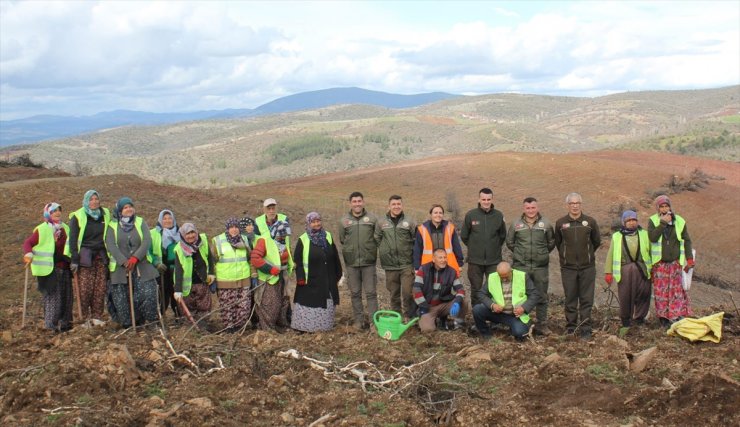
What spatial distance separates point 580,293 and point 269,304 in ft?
12.0

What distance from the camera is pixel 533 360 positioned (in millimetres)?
6188

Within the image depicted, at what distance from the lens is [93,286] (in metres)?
7.75

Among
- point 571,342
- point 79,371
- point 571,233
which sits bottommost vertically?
point 571,342

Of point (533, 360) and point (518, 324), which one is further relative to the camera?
point (518, 324)

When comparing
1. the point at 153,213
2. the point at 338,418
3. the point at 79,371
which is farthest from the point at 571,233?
the point at 153,213

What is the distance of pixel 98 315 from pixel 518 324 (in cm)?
498

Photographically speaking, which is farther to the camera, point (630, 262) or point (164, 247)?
point (164, 247)

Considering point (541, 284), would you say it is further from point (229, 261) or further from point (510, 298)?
point (229, 261)

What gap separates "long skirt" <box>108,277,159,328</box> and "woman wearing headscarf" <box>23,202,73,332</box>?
69 cm

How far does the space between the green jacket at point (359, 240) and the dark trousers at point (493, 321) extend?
1348 mm

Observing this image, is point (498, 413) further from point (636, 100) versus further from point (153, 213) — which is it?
point (636, 100)

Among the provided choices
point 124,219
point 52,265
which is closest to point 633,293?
point 124,219

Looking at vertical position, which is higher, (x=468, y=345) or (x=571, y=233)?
(x=571, y=233)

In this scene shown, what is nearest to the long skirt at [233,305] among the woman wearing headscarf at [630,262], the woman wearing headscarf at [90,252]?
the woman wearing headscarf at [90,252]
